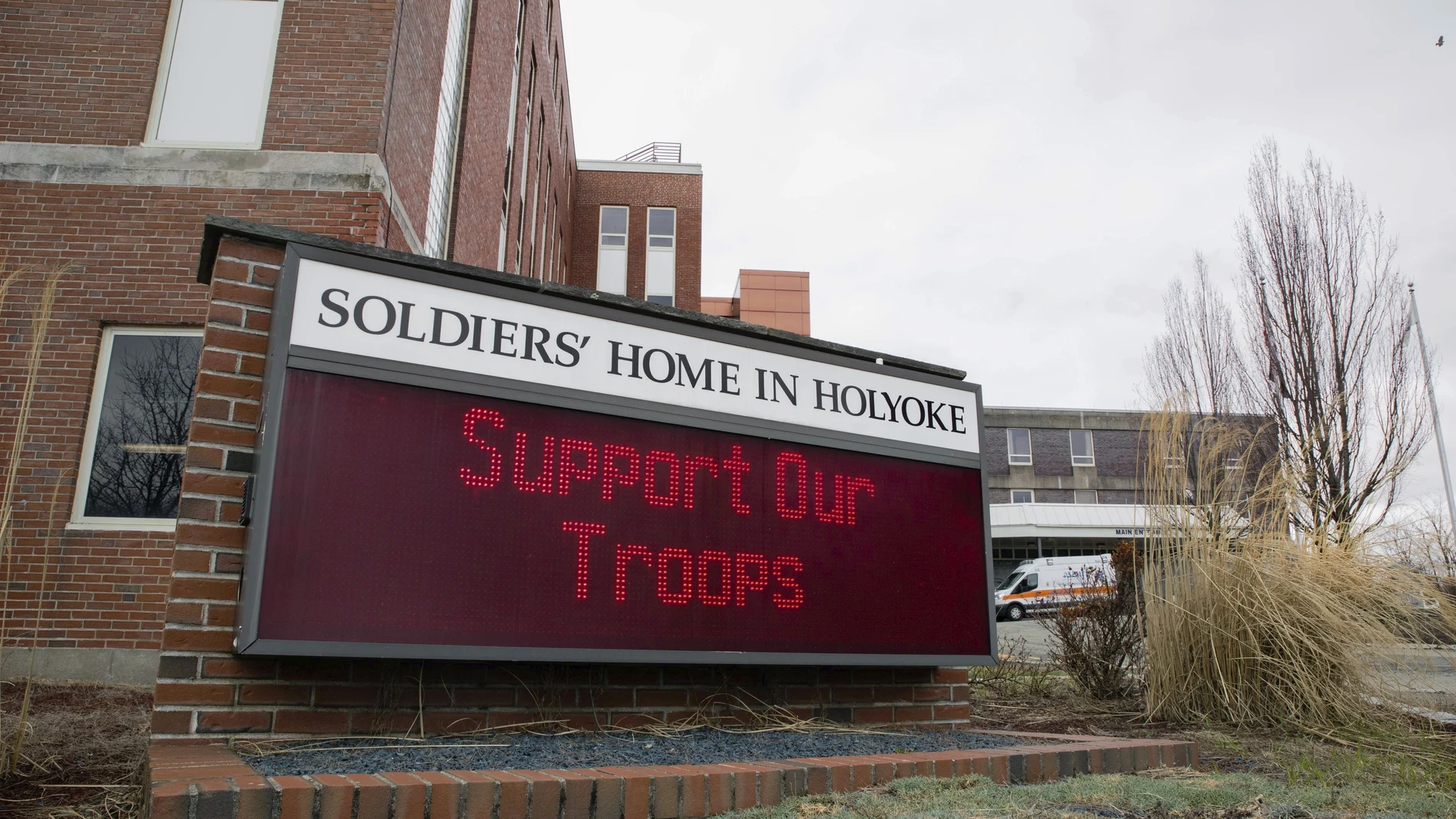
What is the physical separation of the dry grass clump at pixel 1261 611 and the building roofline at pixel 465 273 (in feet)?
9.20

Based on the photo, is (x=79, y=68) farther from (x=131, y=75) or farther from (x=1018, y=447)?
(x=1018, y=447)

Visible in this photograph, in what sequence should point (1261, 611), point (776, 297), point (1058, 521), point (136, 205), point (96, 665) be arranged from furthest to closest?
point (776, 297) → point (1058, 521) → point (136, 205) → point (96, 665) → point (1261, 611)

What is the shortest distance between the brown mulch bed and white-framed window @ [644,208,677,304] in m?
23.8

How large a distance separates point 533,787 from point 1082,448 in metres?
39.6

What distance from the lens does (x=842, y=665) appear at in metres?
4.52

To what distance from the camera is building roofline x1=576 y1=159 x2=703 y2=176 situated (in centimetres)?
3053

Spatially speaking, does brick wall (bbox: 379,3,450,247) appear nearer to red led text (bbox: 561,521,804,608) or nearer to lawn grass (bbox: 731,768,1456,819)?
red led text (bbox: 561,521,804,608)

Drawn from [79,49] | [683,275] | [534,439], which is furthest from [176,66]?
[683,275]

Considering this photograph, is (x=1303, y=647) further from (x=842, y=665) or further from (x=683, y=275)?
(x=683, y=275)

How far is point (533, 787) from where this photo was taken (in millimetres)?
2777

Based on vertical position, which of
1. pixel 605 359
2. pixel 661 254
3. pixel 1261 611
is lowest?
pixel 1261 611

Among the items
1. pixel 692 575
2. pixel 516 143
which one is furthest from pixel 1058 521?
pixel 692 575

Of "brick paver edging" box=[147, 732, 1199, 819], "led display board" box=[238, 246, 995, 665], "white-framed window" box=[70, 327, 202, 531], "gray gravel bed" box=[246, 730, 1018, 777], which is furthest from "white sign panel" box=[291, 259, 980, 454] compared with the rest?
"white-framed window" box=[70, 327, 202, 531]

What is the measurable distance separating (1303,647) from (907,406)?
278cm
